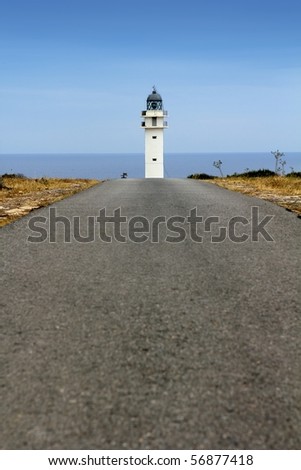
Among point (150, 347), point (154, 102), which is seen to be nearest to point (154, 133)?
point (154, 102)

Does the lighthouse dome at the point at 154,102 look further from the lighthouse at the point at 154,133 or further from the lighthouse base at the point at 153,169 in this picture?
the lighthouse base at the point at 153,169

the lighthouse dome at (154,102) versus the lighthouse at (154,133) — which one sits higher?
the lighthouse dome at (154,102)

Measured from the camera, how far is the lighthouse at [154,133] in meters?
70.6

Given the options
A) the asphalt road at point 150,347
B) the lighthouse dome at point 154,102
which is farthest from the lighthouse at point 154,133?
the asphalt road at point 150,347

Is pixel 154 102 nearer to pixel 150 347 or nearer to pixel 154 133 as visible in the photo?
pixel 154 133

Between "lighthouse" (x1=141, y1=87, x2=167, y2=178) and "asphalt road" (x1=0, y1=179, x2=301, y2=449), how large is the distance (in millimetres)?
63705

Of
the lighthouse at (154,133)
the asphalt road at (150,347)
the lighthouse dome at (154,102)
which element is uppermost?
the lighthouse dome at (154,102)

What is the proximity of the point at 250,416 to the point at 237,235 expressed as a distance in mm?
6526

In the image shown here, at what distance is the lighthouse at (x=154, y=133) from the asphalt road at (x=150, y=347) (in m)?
63.7

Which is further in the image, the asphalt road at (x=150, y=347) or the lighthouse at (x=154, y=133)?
the lighthouse at (x=154, y=133)

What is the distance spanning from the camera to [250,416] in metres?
3.02

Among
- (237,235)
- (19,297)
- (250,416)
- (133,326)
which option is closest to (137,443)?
(250,416)

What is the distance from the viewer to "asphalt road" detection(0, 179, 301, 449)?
291 cm
